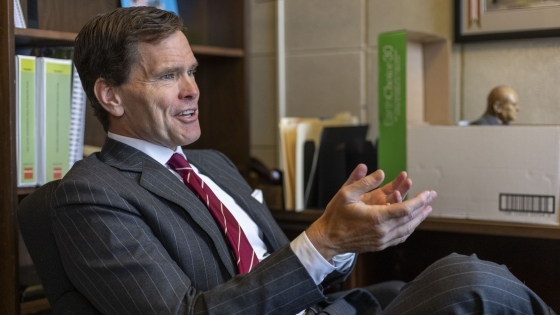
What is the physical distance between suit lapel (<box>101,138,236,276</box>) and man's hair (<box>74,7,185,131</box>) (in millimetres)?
158

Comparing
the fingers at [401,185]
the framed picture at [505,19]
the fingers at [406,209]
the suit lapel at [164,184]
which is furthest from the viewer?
the framed picture at [505,19]

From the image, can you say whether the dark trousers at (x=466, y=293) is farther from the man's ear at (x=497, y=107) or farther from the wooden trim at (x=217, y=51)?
the wooden trim at (x=217, y=51)

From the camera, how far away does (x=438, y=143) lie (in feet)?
6.26

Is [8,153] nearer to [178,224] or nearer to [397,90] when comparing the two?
[178,224]

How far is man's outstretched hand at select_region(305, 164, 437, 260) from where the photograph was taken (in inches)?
47.3

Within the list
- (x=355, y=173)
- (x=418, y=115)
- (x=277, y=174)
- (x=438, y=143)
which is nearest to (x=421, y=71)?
(x=418, y=115)

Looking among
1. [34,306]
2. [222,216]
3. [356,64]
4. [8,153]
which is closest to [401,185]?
[222,216]

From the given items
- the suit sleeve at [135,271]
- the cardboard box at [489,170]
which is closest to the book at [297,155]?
the cardboard box at [489,170]

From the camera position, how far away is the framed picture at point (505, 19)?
2053 millimetres

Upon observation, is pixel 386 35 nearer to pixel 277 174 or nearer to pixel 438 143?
pixel 438 143

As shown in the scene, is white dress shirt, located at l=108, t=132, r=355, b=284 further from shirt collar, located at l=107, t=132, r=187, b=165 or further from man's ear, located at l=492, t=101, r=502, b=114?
man's ear, located at l=492, t=101, r=502, b=114

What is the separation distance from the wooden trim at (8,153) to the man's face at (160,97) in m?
0.27

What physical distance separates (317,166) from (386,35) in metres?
0.46

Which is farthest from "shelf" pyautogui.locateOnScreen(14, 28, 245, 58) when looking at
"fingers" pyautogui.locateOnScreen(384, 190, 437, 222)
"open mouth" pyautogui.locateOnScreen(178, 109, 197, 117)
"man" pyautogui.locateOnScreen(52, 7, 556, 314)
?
"fingers" pyautogui.locateOnScreen(384, 190, 437, 222)
